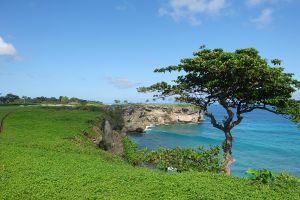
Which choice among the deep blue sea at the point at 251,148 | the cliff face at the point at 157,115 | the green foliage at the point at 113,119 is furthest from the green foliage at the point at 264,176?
the cliff face at the point at 157,115

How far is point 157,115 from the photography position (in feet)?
406

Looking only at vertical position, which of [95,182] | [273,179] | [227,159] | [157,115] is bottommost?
[95,182]

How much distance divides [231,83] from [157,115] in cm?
10422

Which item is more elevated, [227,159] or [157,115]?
[157,115]

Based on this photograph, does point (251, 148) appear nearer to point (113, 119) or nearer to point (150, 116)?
point (113, 119)

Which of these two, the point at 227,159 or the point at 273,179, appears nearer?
the point at 273,179

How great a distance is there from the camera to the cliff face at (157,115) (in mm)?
105213

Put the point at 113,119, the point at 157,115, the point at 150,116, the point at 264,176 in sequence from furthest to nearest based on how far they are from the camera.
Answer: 1. the point at 157,115
2. the point at 150,116
3. the point at 113,119
4. the point at 264,176

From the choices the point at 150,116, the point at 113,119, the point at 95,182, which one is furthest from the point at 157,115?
the point at 95,182

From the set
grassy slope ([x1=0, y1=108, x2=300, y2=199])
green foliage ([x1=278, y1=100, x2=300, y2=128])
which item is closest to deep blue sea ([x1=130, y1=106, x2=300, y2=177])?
green foliage ([x1=278, y1=100, x2=300, y2=128])

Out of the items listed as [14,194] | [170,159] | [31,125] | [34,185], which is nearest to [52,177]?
[34,185]

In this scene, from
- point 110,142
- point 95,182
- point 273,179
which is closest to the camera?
point 95,182

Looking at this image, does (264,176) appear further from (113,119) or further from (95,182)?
(113,119)

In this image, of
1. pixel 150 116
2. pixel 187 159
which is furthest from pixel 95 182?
pixel 150 116
